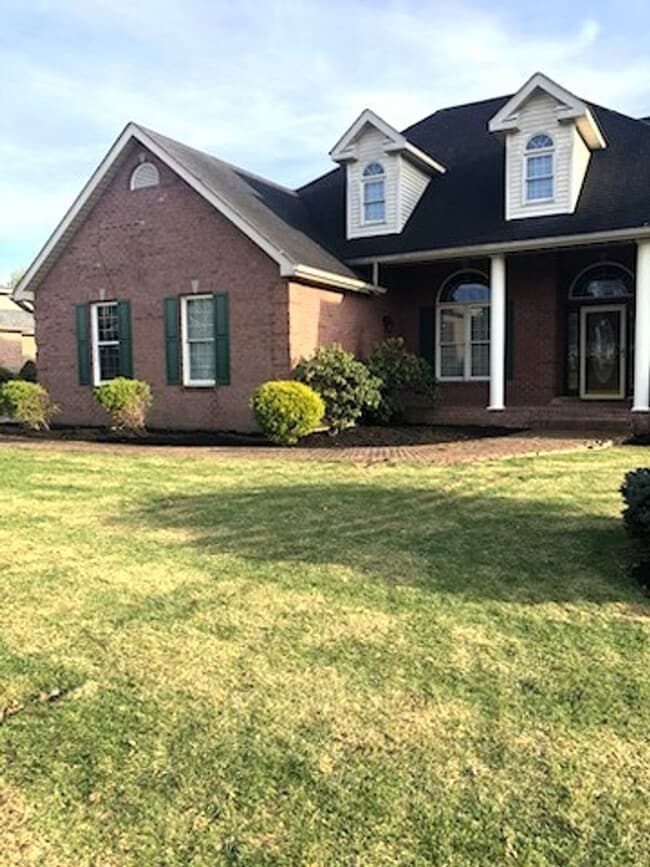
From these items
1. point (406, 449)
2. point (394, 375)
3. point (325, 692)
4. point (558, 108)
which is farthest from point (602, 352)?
point (325, 692)

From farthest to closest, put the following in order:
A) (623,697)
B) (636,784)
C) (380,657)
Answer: (380,657)
(623,697)
(636,784)

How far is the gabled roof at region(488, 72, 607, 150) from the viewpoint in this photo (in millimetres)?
14539

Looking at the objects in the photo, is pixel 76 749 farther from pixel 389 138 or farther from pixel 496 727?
pixel 389 138

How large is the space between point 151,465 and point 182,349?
5.89m

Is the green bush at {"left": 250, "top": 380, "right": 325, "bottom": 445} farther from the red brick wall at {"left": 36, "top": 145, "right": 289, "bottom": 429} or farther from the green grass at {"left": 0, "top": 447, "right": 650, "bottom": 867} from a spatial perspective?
the green grass at {"left": 0, "top": 447, "right": 650, "bottom": 867}

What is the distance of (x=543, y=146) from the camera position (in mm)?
15195

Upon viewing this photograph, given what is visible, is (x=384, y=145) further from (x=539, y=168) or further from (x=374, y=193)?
(x=539, y=168)

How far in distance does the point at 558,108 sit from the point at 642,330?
17.2 ft

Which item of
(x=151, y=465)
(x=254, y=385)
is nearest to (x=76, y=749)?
(x=151, y=465)

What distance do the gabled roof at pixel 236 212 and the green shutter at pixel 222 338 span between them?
158 cm

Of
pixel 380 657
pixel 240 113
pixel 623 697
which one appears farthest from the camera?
pixel 240 113

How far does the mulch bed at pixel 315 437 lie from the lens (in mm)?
12859

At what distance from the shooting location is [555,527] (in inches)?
238

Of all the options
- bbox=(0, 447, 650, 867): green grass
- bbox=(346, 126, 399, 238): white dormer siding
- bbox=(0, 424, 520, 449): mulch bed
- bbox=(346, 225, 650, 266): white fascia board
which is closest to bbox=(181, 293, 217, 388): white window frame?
bbox=(0, 424, 520, 449): mulch bed
